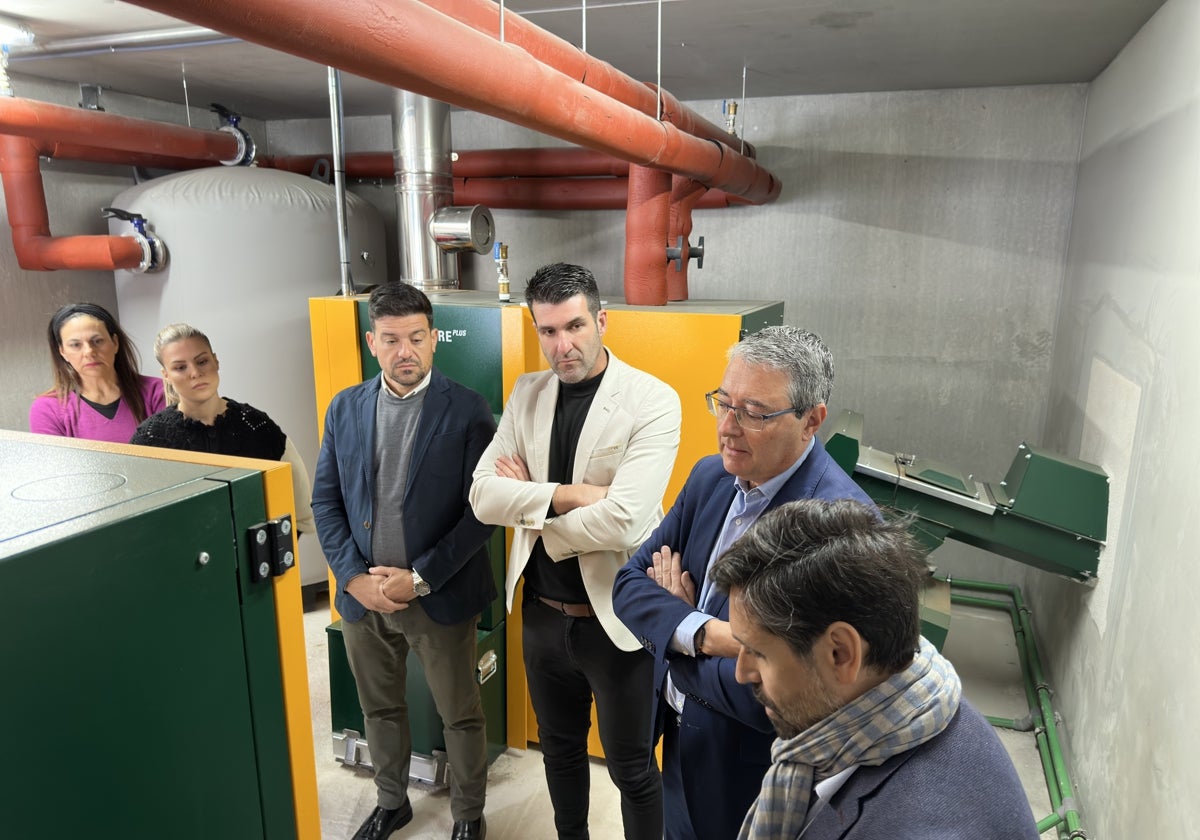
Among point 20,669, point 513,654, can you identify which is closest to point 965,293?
point 513,654

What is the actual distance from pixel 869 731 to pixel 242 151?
428cm

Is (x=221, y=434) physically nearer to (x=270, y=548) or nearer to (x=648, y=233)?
(x=270, y=548)

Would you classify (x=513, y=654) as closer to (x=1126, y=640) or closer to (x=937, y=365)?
(x=1126, y=640)

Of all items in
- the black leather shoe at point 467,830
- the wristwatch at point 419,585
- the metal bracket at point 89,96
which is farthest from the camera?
the metal bracket at point 89,96

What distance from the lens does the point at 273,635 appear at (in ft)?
3.53

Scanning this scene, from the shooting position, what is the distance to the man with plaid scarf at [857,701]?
0.78 meters

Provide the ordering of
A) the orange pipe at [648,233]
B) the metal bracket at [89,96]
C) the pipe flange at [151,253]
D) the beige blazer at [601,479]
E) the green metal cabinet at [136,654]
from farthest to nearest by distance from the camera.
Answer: the metal bracket at [89,96] → the pipe flange at [151,253] → the orange pipe at [648,233] → the beige blazer at [601,479] → the green metal cabinet at [136,654]

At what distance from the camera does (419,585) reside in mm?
2078

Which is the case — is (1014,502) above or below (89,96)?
below

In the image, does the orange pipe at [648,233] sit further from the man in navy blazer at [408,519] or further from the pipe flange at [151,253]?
the pipe flange at [151,253]

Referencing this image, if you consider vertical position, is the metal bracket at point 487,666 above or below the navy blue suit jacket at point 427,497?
below

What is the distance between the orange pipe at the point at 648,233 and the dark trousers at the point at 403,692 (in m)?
1.29

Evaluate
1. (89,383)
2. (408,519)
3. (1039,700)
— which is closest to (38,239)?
(89,383)

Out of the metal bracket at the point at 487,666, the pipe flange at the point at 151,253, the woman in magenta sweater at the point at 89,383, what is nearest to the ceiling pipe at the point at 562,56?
the woman in magenta sweater at the point at 89,383
